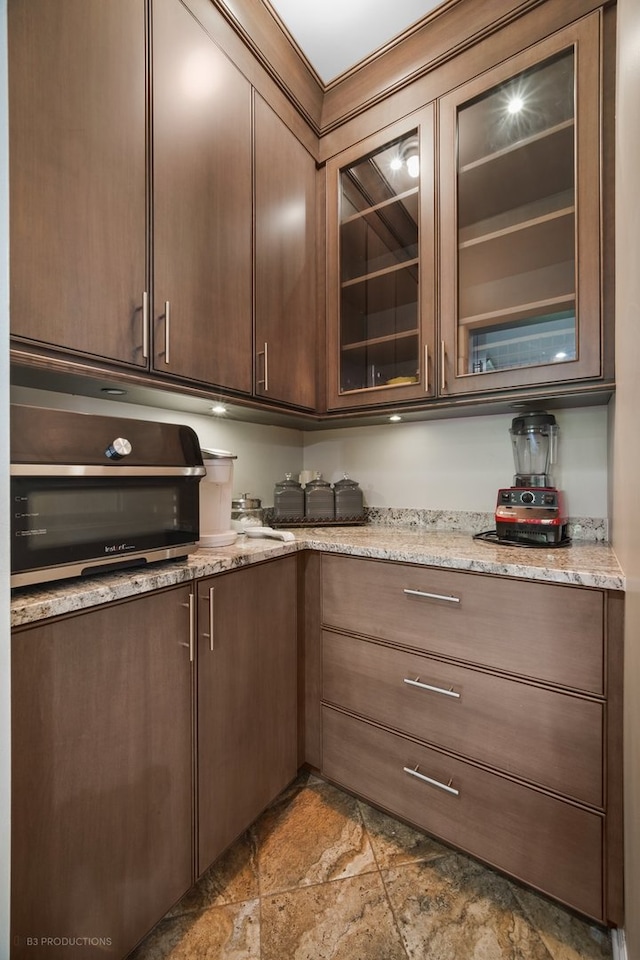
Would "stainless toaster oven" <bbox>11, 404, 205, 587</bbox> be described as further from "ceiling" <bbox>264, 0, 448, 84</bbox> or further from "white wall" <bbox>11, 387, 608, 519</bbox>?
"ceiling" <bbox>264, 0, 448, 84</bbox>

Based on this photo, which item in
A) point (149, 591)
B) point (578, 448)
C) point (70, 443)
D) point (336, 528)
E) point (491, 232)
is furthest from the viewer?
point (336, 528)

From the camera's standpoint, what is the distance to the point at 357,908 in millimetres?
1062

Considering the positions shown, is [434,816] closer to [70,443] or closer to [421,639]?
[421,639]

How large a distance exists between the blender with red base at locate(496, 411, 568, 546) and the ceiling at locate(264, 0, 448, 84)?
1477 mm

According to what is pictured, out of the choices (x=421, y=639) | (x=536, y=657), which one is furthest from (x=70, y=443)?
(x=536, y=657)

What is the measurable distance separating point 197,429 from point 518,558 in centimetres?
127

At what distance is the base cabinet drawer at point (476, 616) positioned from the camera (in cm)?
99

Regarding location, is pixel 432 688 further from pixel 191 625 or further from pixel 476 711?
pixel 191 625

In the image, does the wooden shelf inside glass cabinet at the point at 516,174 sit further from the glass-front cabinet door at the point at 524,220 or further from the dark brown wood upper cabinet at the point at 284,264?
the dark brown wood upper cabinet at the point at 284,264

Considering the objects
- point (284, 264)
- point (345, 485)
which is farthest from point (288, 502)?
point (284, 264)

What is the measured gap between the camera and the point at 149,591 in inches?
36.3

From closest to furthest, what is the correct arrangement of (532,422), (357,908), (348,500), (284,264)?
(357,908) < (532,422) < (284,264) < (348,500)

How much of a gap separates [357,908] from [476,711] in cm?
59

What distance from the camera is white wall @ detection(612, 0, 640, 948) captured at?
706 millimetres
